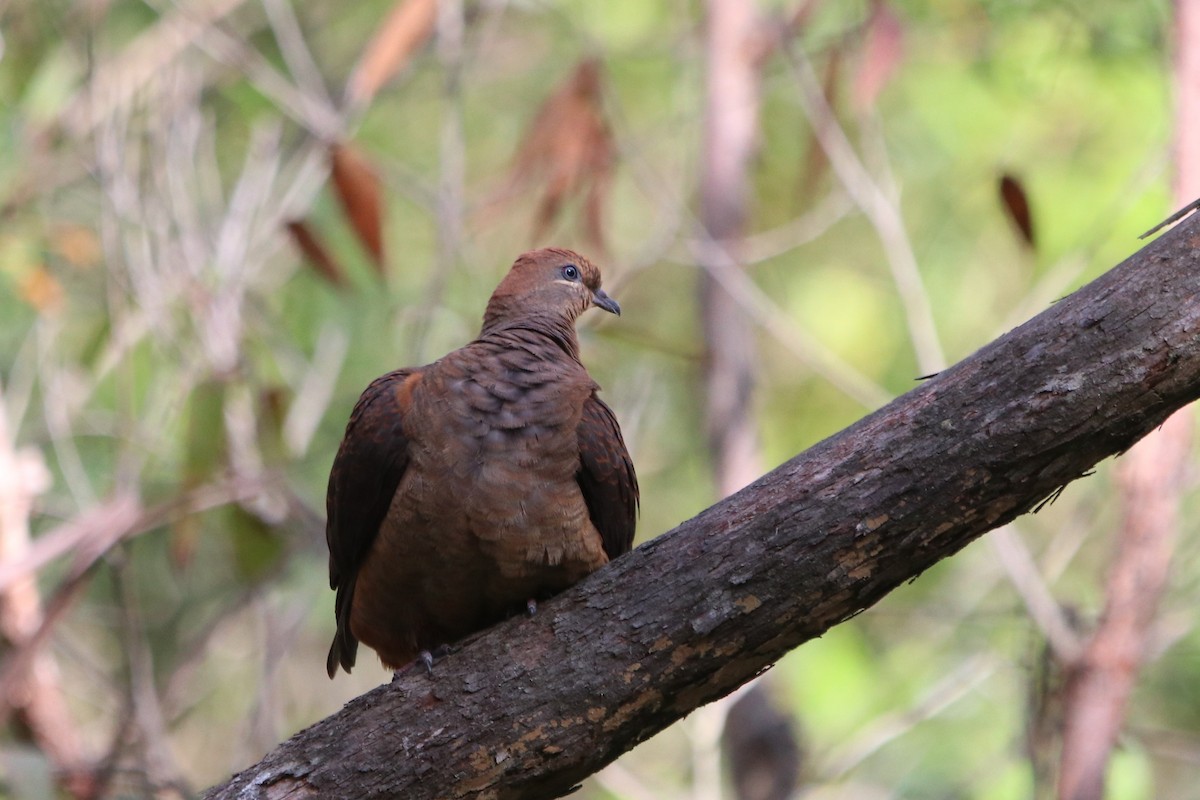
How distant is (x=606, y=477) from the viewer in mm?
3578

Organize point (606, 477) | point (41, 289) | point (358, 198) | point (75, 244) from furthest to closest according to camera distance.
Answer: point (75, 244) < point (41, 289) < point (358, 198) < point (606, 477)

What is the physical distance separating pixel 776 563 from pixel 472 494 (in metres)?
0.86

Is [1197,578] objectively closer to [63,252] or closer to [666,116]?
[666,116]

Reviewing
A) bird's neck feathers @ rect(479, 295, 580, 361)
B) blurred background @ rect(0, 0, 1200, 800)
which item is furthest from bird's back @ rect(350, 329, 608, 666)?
blurred background @ rect(0, 0, 1200, 800)

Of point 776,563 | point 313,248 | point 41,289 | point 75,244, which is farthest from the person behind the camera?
point 75,244

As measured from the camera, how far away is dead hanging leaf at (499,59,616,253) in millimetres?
6016

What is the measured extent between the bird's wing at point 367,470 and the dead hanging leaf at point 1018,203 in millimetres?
2298

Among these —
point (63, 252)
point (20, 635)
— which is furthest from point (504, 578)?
point (63, 252)

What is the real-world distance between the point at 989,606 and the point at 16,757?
22.0 ft

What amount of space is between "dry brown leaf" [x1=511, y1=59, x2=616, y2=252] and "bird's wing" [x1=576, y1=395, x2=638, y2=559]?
2367 millimetres

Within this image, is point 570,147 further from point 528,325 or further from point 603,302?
point 528,325

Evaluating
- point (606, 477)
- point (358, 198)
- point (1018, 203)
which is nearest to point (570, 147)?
point (358, 198)

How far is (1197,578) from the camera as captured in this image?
598 cm

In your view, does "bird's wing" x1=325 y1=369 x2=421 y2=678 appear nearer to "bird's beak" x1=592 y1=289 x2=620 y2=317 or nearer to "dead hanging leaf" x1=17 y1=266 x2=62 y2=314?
"bird's beak" x1=592 y1=289 x2=620 y2=317
